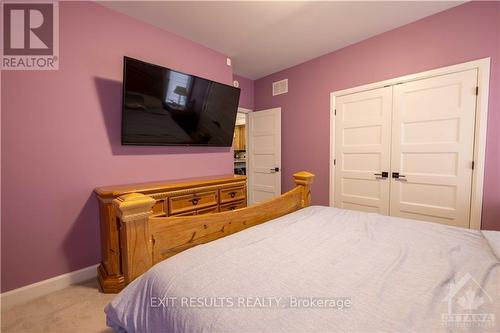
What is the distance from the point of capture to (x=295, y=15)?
2236 millimetres

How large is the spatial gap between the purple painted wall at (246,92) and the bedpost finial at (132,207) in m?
3.38

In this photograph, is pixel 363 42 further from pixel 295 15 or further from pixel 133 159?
pixel 133 159

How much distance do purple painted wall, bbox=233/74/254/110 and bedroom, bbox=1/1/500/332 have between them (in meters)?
0.75

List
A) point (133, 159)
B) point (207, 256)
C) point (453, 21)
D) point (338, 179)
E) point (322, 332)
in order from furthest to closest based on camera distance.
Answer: point (338, 179)
point (133, 159)
point (453, 21)
point (207, 256)
point (322, 332)

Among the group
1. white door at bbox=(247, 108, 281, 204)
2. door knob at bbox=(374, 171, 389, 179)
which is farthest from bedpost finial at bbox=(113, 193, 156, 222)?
white door at bbox=(247, 108, 281, 204)

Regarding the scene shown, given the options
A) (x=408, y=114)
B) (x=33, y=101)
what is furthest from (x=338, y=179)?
(x=33, y=101)

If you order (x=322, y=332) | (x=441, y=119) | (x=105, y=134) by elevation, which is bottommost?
(x=322, y=332)

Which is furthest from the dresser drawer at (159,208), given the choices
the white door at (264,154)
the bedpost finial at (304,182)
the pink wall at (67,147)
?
the white door at (264,154)

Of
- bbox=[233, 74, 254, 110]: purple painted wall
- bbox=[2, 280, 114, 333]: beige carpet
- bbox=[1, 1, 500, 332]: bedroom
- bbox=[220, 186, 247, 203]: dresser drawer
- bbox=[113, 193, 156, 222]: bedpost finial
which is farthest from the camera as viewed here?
bbox=[233, 74, 254, 110]: purple painted wall

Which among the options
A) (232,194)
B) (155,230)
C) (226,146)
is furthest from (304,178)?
(226,146)

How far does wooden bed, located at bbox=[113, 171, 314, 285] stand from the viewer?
0.83 m

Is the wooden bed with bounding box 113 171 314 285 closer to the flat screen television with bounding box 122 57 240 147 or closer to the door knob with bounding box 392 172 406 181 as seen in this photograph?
the flat screen television with bounding box 122 57 240 147

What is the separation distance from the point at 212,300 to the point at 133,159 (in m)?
2.07

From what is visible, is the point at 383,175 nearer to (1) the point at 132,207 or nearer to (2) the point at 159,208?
(2) the point at 159,208
